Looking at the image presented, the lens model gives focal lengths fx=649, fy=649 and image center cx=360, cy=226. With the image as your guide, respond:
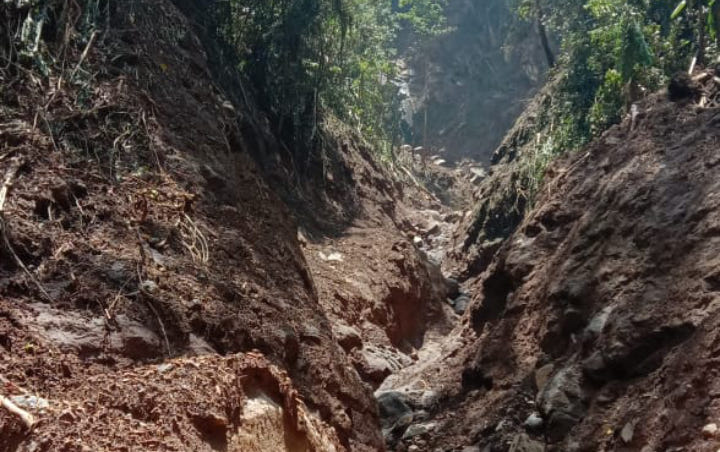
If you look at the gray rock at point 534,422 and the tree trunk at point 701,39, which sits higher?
the tree trunk at point 701,39

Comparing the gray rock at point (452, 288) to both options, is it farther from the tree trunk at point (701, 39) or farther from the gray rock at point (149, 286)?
the gray rock at point (149, 286)

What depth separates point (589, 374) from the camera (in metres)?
4.68

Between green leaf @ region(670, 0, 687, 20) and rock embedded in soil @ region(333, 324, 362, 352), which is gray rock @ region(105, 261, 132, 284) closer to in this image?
rock embedded in soil @ region(333, 324, 362, 352)

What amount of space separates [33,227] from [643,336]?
383cm

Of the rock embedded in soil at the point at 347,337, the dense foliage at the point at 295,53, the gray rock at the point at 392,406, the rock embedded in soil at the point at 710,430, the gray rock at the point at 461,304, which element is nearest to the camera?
the rock embedded in soil at the point at 710,430

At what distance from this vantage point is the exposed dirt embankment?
3.97 m

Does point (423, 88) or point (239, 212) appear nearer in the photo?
point (239, 212)

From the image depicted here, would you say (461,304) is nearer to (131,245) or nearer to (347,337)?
(347,337)

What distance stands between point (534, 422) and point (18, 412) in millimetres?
3697

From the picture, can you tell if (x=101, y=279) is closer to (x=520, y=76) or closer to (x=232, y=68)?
(x=232, y=68)

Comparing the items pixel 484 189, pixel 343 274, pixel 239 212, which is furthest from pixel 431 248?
pixel 239 212

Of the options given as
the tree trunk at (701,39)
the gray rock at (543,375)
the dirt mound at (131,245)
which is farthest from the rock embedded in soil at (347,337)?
the tree trunk at (701,39)

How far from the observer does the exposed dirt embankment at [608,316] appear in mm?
3969

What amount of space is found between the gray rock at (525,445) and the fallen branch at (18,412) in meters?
3.43
